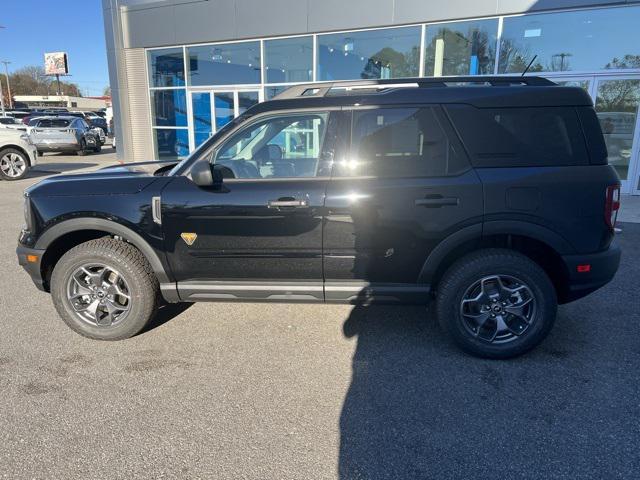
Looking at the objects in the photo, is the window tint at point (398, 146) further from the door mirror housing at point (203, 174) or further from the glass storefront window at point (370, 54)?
the glass storefront window at point (370, 54)

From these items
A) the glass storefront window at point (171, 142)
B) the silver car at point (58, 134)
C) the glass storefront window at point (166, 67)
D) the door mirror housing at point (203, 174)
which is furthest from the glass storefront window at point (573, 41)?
the silver car at point (58, 134)

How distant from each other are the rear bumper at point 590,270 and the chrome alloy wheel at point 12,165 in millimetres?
14066

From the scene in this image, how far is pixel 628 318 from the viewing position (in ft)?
12.9

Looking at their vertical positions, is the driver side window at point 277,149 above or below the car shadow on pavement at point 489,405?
above

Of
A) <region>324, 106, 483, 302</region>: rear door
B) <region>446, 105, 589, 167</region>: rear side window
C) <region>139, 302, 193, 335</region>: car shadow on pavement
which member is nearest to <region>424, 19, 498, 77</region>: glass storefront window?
<region>446, 105, 589, 167</region>: rear side window

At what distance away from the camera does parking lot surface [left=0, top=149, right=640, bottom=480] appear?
2.31m

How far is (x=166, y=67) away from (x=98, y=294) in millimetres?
12308

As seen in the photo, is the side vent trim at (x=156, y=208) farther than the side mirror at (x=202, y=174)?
Yes

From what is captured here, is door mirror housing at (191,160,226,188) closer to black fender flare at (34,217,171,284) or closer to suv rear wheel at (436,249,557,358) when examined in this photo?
black fender flare at (34,217,171,284)

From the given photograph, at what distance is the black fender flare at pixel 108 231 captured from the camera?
3.38m

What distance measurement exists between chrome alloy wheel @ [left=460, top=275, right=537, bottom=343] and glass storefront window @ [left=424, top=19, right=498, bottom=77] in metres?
7.93

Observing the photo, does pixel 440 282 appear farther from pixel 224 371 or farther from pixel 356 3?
pixel 356 3

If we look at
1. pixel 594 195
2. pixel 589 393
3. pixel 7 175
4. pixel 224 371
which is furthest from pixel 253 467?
pixel 7 175

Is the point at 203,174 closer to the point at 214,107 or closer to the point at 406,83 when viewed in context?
the point at 406,83
